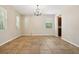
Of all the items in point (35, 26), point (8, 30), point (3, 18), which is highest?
point (3, 18)

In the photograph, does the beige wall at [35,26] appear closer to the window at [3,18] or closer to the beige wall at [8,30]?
the beige wall at [8,30]

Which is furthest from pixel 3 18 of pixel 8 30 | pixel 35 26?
pixel 35 26

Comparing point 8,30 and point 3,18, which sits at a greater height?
point 3,18

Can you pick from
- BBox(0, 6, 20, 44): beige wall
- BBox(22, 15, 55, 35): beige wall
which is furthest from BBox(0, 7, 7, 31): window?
BBox(22, 15, 55, 35): beige wall

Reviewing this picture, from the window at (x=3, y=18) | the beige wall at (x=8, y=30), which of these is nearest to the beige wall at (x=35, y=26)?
the beige wall at (x=8, y=30)

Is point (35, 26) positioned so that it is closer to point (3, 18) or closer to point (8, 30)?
point (8, 30)

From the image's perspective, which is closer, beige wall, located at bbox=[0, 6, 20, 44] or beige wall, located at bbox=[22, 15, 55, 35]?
beige wall, located at bbox=[0, 6, 20, 44]

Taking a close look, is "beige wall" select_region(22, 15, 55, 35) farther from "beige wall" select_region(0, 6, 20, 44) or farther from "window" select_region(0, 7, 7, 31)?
"window" select_region(0, 7, 7, 31)

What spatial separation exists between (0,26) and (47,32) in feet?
22.5

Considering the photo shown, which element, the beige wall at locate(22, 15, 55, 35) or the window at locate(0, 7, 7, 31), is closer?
the window at locate(0, 7, 7, 31)

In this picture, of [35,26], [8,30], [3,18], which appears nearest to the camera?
[3,18]

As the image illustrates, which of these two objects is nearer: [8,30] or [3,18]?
[3,18]
